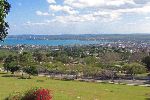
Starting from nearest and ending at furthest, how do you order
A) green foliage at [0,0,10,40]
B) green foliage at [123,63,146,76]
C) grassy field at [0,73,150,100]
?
green foliage at [0,0,10,40] → grassy field at [0,73,150,100] → green foliage at [123,63,146,76]

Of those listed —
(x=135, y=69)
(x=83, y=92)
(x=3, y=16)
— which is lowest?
(x=135, y=69)

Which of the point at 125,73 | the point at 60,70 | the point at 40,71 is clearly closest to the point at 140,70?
the point at 125,73

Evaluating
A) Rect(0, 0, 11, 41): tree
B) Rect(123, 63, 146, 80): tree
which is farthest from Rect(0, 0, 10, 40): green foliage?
Rect(123, 63, 146, 80): tree

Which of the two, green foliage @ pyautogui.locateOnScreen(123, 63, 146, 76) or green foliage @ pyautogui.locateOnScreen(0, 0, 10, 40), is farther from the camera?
green foliage @ pyautogui.locateOnScreen(123, 63, 146, 76)

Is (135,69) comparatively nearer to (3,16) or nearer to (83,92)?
(83,92)

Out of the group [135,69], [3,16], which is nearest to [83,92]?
[3,16]

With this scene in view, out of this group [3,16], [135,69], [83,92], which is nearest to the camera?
[3,16]

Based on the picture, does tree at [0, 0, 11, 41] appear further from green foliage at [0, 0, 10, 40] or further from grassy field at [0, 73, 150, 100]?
grassy field at [0, 73, 150, 100]

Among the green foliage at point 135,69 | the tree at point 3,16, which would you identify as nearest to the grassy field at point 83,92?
the tree at point 3,16

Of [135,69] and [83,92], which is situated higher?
[83,92]

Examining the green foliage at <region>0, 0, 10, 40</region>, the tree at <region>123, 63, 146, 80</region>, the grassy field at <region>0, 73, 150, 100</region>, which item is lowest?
the tree at <region>123, 63, 146, 80</region>

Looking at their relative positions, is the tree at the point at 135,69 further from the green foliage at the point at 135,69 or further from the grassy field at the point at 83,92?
the grassy field at the point at 83,92

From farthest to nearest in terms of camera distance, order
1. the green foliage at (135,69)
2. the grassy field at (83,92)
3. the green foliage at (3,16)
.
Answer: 1. the green foliage at (135,69)
2. the grassy field at (83,92)
3. the green foliage at (3,16)
